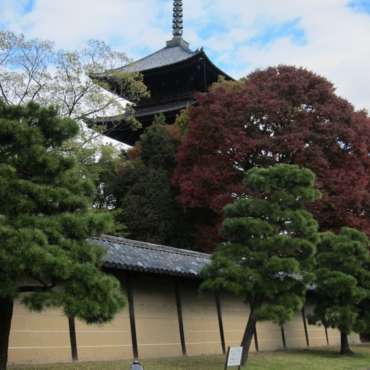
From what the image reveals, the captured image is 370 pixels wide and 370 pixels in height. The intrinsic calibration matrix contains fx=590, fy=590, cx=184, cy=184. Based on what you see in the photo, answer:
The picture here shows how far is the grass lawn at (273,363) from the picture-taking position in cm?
1222

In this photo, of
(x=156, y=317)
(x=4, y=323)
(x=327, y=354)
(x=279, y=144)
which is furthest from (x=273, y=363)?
(x=279, y=144)

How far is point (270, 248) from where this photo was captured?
46.0 feet

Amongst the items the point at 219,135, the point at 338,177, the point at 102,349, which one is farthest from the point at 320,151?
the point at 102,349

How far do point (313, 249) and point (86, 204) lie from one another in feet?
22.1

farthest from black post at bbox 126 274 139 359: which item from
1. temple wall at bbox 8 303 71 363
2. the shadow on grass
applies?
the shadow on grass

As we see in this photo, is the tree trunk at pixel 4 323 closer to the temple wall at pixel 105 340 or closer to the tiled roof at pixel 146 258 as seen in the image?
the tiled roof at pixel 146 258

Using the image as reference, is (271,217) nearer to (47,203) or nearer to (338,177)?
(47,203)

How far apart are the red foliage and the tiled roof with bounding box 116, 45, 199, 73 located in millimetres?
9096

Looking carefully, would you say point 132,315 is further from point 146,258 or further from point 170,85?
point 170,85

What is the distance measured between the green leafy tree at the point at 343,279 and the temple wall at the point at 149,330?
2.72 metres

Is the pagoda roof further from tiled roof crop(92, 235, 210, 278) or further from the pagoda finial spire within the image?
tiled roof crop(92, 235, 210, 278)

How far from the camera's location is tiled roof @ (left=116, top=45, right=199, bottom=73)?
38.7 metres

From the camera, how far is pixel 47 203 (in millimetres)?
9289

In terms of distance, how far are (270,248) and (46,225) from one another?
22.0 feet
